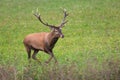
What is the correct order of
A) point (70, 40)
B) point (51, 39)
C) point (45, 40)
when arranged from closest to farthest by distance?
point (51, 39), point (45, 40), point (70, 40)

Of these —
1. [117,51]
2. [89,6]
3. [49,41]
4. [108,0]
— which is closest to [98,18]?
[89,6]

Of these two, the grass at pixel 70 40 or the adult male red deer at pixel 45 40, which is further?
the adult male red deer at pixel 45 40

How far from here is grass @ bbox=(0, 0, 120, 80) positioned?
1047 cm

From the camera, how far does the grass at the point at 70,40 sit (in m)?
10.5

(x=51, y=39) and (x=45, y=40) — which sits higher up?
(x=51, y=39)

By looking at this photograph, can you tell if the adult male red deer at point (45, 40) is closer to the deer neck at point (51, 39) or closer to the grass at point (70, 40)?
the deer neck at point (51, 39)

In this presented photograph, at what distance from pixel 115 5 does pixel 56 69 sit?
20660 millimetres

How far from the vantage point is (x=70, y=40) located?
20734 mm

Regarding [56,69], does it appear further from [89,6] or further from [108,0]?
[108,0]

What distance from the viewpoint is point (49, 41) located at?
48.4 ft

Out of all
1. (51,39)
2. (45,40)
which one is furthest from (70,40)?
(51,39)

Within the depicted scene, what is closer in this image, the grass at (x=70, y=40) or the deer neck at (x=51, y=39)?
the grass at (x=70, y=40)

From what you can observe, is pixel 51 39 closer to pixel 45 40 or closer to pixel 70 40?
pixel 45 40

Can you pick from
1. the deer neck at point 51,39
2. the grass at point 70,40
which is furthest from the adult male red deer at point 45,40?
the grass at point 70,40
